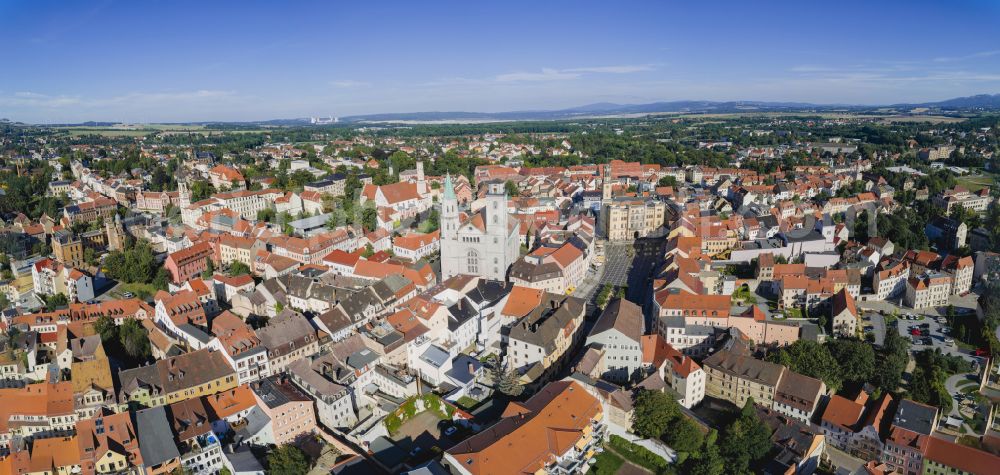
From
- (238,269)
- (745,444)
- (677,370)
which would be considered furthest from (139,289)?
(745,444)

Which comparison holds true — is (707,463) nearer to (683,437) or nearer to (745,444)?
(683,437)

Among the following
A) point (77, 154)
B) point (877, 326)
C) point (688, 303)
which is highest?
point (77, 154)

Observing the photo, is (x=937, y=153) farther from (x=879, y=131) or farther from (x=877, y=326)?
(x=877, y=326)

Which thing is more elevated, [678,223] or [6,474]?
[678,223]

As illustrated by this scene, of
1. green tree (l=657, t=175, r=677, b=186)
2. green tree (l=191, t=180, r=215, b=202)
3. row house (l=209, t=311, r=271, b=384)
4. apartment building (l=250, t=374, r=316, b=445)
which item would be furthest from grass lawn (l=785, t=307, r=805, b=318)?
green tree (l=191, t=180, r=215, b=202)

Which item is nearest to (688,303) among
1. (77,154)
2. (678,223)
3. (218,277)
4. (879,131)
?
(678,223)

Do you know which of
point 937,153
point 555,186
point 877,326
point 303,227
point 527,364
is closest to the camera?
point 527,364
